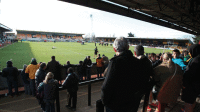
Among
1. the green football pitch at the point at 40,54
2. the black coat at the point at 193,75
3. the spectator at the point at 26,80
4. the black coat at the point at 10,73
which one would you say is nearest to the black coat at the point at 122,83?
the black coat at the point at 193,75

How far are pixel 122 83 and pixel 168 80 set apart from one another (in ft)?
4.56

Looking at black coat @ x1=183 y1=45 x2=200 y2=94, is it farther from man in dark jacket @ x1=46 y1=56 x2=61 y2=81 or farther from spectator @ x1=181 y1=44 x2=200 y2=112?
man in dark jacket @ x1=46 y1=56 x2=61 y2=81

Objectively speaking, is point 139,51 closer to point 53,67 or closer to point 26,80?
point 53,67

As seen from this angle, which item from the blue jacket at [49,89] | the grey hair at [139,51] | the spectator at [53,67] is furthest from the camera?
the spectator at [53,67]

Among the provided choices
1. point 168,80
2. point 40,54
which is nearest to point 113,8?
point 168,80

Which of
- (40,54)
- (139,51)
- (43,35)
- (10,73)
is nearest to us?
(139,51)

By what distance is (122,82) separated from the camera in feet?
4.02

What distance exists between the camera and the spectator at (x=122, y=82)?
1.19m

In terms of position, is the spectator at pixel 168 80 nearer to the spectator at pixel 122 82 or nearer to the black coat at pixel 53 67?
the spectator at pixel 122 82

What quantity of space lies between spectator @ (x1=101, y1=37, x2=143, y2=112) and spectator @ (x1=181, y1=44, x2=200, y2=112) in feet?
4.55

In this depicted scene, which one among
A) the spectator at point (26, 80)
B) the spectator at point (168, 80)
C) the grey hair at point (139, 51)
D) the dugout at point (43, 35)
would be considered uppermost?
the dugout at point (43, 35)

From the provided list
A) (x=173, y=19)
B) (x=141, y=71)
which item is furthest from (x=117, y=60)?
(x=173, y=19)

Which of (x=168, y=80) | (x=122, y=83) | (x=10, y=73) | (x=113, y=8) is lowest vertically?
(x=10, y=73)

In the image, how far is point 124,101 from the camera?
51.0 inches
